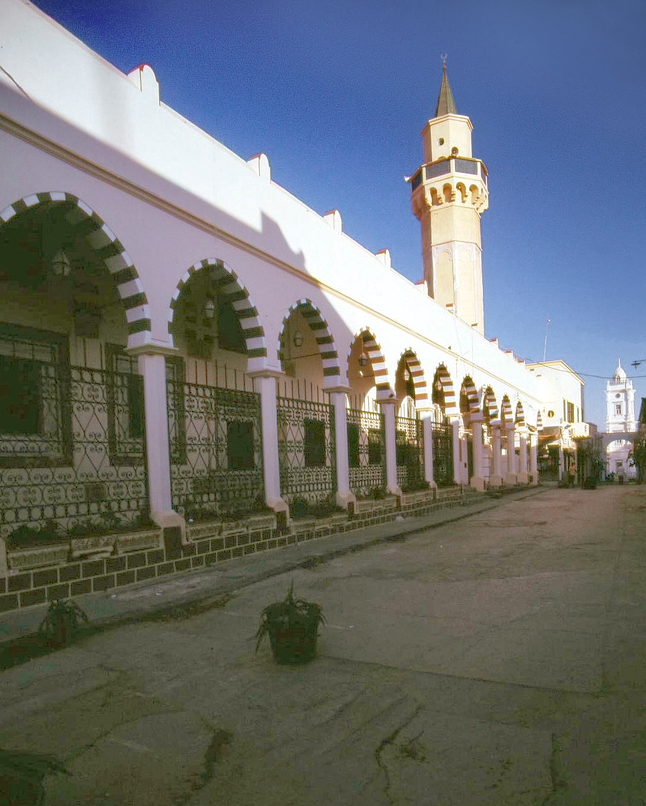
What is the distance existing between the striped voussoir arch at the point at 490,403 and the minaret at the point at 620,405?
66162 millimetres

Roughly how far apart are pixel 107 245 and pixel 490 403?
55.8 ft

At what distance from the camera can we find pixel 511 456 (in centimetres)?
2495

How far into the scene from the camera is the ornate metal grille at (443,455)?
15.8 metres

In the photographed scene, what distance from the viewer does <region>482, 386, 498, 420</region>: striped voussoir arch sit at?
20.8 meters

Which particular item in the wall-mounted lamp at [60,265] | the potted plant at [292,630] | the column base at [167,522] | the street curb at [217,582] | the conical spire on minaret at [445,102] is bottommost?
the street curb at [217,582]

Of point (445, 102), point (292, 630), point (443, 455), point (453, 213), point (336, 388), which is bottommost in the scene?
point (292, 630)

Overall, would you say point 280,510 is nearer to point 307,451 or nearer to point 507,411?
point 307,451

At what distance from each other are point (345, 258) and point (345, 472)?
4061mm

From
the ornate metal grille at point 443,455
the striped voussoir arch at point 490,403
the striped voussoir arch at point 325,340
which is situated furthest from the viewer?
the striped voussoir arch at point 490,403

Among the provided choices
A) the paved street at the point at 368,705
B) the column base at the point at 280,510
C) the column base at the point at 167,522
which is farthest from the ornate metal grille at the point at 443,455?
the paved street at the point at 368,705

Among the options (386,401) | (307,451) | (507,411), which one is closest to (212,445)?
(307,451)

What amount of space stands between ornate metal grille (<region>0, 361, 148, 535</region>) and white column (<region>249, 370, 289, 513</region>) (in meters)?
1.74

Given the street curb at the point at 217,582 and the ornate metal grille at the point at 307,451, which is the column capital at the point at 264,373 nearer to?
the ornate metal grille at the point at 307,451

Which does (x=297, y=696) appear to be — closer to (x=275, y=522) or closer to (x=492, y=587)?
(x=492, y=587)
